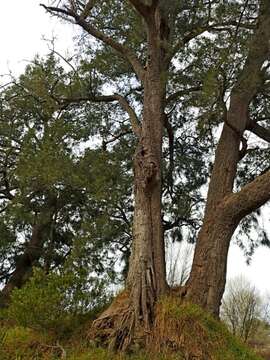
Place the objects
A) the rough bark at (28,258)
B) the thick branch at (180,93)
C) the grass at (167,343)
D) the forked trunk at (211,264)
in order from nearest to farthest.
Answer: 1. the grass at (167,343)
2. the forked trunk at (211,264)
3. the thick branch at (180,93)
4. the rough bark at (28,258)

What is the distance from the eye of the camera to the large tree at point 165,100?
5832 millimetres

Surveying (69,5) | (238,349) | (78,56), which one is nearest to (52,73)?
(78,56)

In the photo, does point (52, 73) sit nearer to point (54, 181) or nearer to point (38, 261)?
point (54, 181)

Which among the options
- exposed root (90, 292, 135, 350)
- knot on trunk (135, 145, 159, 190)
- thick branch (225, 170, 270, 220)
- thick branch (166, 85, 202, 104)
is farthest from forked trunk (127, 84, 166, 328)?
thick branch (166, 85, 202, 104)

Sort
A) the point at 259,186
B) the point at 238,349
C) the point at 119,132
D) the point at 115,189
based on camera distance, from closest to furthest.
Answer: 1. the point at 238,349
2. the point at 259,186
3. the point at 115,189
4. the point at 119,132

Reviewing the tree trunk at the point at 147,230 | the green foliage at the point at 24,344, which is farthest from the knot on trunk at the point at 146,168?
the green foliage at the point at 24,344

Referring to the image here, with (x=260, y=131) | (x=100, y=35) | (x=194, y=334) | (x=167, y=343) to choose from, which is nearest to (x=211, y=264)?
(x=194, y=334)

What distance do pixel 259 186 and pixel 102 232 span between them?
120 inches

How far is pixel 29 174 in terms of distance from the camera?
24.8 feet

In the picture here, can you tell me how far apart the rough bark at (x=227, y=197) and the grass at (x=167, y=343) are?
19.3 inches

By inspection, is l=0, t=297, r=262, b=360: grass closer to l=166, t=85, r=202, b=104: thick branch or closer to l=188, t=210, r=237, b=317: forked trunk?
l=188, t=210, r=237, b=317: forked trunk

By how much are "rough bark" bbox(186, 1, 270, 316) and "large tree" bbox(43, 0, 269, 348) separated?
0.04 feet

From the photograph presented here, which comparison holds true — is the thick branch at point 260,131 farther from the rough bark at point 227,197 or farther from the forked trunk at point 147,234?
the forked trunk at point 147,234

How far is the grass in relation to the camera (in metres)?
4.88
